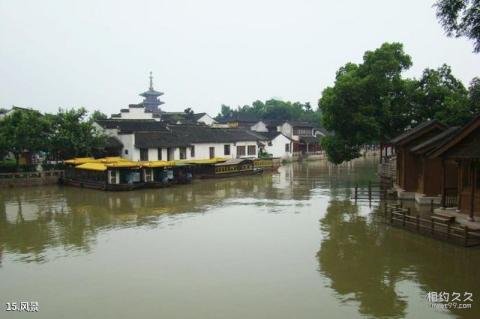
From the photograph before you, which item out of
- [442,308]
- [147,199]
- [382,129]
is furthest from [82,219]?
[382,129]

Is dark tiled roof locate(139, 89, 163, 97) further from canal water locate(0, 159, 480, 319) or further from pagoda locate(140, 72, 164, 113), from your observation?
canal water locate(0, 159, 480, 319)

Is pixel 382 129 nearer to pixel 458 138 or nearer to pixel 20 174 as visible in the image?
pixel 458 138

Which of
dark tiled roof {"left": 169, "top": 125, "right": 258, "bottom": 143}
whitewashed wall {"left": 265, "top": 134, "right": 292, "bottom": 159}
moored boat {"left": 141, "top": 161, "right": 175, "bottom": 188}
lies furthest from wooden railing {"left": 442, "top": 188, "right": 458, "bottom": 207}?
whitewashed wall {"left": 265, "top": 134, "right": 292, "bottom": 159}

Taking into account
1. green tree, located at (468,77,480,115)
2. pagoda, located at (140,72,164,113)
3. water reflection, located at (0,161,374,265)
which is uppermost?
pagoda, located at (140,72,164,113)

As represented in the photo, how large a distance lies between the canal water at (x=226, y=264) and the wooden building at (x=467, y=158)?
322 cm

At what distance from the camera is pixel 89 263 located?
16453 mm

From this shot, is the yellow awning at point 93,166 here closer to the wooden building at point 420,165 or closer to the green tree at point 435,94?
the wooden building at point 420,165

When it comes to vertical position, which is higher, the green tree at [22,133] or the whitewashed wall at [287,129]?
the whitewashed wall at [287,129]

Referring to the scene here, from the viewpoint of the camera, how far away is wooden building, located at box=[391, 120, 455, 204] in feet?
87.0

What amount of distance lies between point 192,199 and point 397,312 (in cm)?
2203

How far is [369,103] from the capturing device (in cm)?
3866

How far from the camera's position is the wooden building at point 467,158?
18.9m

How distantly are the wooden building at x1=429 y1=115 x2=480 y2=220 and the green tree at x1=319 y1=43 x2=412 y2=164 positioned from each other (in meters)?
16.3

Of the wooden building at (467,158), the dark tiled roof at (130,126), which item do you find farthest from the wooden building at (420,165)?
the dark tiled roof at (130,126)
